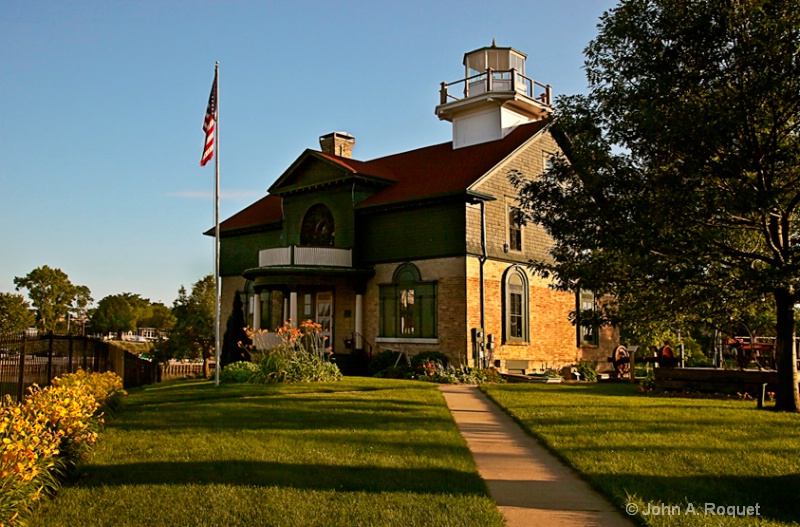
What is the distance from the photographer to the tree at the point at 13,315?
6031cm

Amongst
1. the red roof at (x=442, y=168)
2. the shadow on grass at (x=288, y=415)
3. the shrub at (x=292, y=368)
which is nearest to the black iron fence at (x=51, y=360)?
the shadow on grass at (x=288, y=415)

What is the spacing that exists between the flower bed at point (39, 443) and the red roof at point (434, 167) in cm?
1599

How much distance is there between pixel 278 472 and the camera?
8445mm

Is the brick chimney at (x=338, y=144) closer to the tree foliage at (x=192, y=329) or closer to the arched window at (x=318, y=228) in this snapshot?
the arched window at (x=318, y=228)

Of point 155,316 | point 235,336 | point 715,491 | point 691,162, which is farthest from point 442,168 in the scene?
point 155,316

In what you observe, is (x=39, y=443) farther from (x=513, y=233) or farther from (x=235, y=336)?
(x=235, y=336)

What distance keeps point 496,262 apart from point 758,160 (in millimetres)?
12969

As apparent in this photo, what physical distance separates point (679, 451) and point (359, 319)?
1853 cm

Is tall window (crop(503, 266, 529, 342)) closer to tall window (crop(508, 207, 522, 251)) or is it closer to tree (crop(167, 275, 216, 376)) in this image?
tall window (crop(508, 207, 522, 251))

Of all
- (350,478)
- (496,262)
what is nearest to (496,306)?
(496,262)

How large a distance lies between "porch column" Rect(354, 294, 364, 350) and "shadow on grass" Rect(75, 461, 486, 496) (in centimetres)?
1837

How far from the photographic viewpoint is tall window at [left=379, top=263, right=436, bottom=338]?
2552 cm

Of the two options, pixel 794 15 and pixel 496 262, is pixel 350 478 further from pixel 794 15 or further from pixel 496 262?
pixel 496 262

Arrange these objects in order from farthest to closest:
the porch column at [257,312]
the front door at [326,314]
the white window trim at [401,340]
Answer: the porch column at [257,312] → the front door at [326,314] → the white window trim at [401,340]
